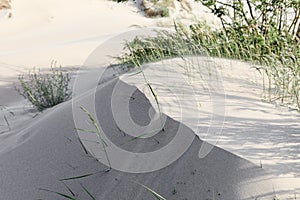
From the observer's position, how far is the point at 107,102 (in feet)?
10.5

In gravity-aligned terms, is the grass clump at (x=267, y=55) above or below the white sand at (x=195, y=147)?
below

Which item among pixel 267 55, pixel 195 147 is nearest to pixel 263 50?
pixel 267 55

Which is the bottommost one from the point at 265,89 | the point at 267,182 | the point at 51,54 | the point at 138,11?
the point at 138,11

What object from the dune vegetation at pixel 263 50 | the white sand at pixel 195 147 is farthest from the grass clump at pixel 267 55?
the white sand at pixel 195 147

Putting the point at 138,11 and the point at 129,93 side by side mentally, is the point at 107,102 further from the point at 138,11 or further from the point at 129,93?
the point at 138,11

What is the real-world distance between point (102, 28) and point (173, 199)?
35.2ft

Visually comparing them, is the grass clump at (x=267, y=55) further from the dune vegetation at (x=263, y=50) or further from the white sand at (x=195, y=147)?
the white sand at (x=195, y=147)

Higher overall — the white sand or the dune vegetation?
the white sand

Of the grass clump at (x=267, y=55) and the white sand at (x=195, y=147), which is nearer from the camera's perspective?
the white sand at (x=195, y=147)

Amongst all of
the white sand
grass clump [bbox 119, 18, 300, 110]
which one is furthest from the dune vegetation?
the white sand

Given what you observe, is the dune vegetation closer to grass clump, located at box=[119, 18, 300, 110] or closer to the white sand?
grass clump, located at box=[119, 18, 300, 110]

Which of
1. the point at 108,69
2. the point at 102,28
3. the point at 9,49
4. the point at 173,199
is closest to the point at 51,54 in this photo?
the point at 9,49

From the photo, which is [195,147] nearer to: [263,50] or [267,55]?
[267,55]

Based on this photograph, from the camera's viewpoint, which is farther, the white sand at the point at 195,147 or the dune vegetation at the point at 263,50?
the dune vegetation at the point at 263,50
